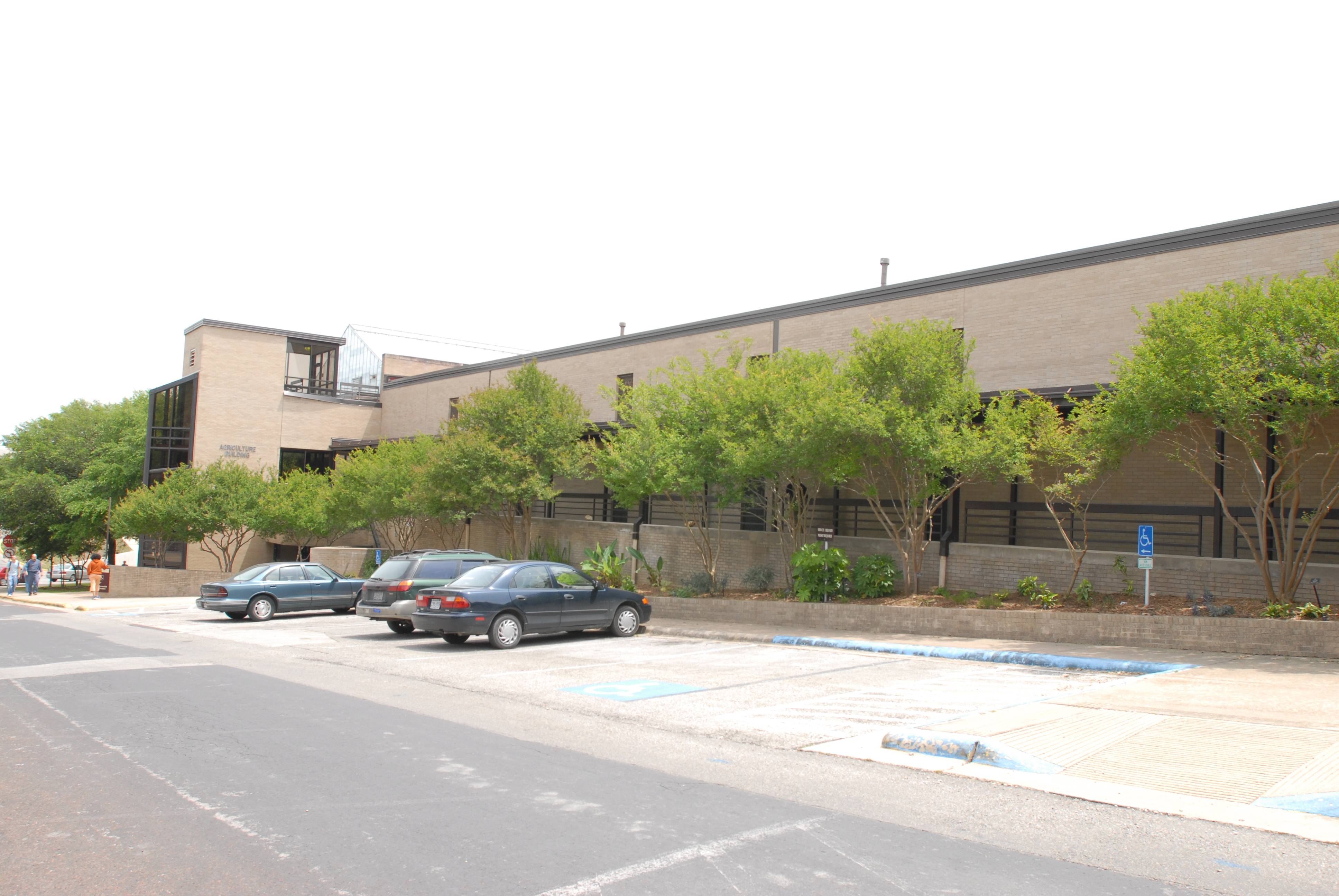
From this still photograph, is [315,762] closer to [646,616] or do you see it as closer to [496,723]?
[496,723]

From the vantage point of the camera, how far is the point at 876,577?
64.7 ft

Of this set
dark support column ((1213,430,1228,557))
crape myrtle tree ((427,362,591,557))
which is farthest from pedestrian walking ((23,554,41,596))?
dark support column ((1213,430,1228,557))

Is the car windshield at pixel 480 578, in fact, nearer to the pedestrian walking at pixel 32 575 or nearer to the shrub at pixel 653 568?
the shrub at pixel 653 568

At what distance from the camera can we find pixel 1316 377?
1281 centimetres

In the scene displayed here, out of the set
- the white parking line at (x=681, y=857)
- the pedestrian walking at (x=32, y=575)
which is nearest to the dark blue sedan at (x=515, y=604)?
the white parking line at (x=681, y=857)

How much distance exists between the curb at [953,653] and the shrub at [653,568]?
5.19 meters

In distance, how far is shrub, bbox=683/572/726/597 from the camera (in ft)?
77.4

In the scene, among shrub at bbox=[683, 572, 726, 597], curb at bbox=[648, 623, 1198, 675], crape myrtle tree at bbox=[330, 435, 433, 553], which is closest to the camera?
curb at bbox=[648, 623, 1198, 675]

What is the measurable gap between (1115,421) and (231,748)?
13.3 m

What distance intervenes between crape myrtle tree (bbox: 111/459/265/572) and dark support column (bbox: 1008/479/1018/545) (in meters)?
28.0

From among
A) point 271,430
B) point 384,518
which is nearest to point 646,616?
point 384,518

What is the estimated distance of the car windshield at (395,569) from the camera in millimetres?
19469

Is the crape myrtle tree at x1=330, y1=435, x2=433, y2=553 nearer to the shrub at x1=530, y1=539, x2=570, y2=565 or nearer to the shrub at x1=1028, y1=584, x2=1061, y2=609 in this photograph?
the shrub at x1=530, y1=539, x2=570, y2=565

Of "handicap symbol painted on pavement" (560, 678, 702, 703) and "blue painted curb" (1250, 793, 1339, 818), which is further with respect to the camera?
"handicap symbol painted on pavement" (560, 678, 702, 703)
